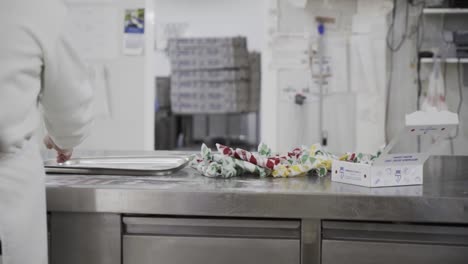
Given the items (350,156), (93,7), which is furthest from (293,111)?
(350,156)

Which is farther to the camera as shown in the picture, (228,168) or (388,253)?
(228,168)

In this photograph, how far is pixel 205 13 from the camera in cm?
835

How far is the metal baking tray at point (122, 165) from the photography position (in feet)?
4.66

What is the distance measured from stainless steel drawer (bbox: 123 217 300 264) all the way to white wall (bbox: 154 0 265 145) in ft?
23.0

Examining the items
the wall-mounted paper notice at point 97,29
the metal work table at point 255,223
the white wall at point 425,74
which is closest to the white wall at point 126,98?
the wall-mounted paper notice at point 97,29

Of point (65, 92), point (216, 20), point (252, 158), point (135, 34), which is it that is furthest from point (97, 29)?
point (216, 20)

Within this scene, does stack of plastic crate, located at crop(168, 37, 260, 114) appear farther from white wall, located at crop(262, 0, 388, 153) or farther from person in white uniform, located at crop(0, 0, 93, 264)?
person in white uniform, located at crop(0, 0, 93, 264)

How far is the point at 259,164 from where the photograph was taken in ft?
4.56

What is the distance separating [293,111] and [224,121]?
4234mm

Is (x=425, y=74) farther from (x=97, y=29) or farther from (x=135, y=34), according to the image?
(x=97, y=29)

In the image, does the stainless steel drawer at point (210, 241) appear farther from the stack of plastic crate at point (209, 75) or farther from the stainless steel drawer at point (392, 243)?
the stack of plastic crate at point (209, 75)

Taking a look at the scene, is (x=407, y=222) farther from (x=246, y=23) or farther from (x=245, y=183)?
(x=246, y=23)

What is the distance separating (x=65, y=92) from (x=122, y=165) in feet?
1.67

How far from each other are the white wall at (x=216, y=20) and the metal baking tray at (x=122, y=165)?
6526mm
